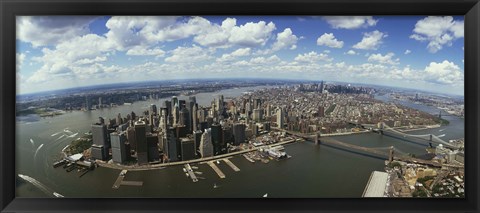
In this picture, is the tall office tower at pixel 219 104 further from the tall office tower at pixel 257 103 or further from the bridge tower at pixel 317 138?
the bridge tower at pixel 317 138

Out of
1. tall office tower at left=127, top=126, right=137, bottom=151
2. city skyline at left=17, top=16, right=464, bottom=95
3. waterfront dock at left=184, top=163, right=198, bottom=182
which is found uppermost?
city skyline at left=17, top=16, right=464, bottom=95

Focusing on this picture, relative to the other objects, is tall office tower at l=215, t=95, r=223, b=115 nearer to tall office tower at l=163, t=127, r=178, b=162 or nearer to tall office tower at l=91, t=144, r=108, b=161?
tall office tower at l=163, t=127, r=178, b=162

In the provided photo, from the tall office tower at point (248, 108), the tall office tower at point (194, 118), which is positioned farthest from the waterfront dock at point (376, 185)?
the tall office tower at point (194, 118)

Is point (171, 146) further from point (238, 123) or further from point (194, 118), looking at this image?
point (238, 123)

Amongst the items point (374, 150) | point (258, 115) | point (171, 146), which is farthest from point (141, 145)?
point (374, 150)

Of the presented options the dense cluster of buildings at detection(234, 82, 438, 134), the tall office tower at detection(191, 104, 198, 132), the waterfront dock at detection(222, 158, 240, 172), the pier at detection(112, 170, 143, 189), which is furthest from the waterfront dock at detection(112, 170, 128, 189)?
the dense cluster of buildings at detection(234, 82, 438, 134)

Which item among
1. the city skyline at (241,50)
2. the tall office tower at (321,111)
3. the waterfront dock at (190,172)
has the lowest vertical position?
the waterfront dock at (190,172)
